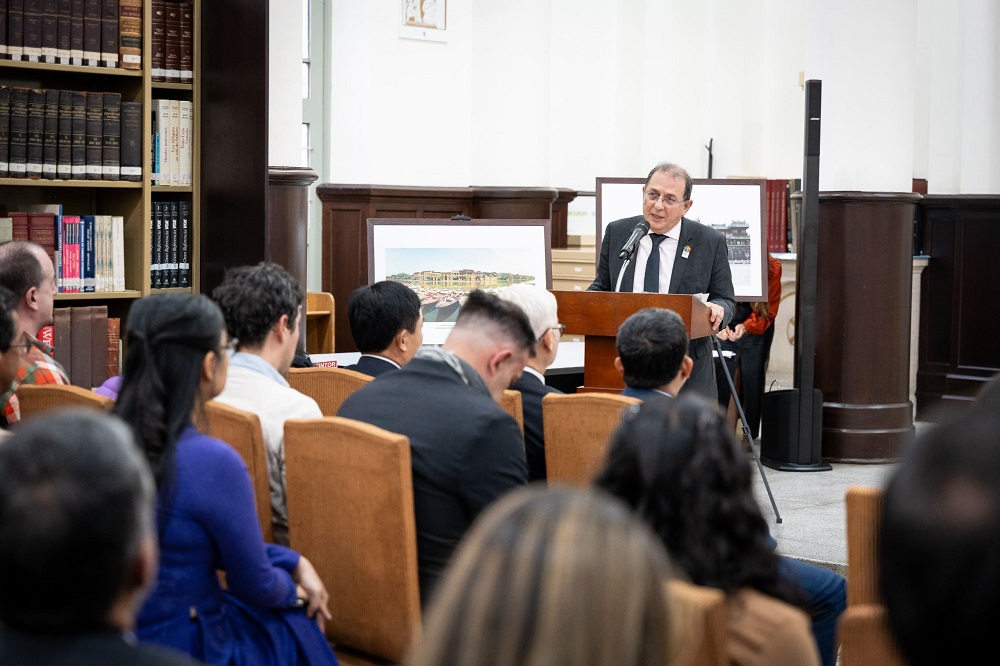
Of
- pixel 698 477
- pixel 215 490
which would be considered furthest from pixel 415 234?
pixel 698 477

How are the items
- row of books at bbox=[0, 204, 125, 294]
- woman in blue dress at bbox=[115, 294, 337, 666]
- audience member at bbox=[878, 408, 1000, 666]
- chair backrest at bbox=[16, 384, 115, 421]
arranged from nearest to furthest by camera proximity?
audience member at bbox=[878, 408, 1000, 666], woman in blue dress at bbox=[115, 294, 337, 666], chair backrest at bbox=[16, 384, 115, 421], row of books at bbox=[0, 204, 125, 294]

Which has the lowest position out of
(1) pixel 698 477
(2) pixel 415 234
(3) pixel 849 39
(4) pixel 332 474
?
(4) pixel 332 474

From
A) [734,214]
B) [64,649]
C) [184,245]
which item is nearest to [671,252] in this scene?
[734,214]

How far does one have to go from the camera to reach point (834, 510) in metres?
4.98

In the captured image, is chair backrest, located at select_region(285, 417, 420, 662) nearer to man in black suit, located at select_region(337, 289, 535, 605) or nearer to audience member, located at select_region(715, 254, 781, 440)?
man in black suit, located at select_region(337, 289, 535, 605)

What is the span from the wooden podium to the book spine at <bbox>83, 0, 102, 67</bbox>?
2.03m

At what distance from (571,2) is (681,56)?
125 cm

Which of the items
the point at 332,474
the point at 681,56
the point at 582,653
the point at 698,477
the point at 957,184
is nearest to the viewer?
the point at 582,653

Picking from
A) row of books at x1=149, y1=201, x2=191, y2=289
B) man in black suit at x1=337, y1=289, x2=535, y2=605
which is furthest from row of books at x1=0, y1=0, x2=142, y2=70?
man in black suit at x1=337, y1=289, x2=535, y2=605

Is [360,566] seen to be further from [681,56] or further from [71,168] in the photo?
[681,56]

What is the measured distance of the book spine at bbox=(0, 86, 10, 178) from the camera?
451 centimetres

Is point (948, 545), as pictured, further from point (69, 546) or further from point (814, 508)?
point (814, 508)

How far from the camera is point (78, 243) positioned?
472 cm

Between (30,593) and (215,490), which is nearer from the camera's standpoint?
(30,593)
